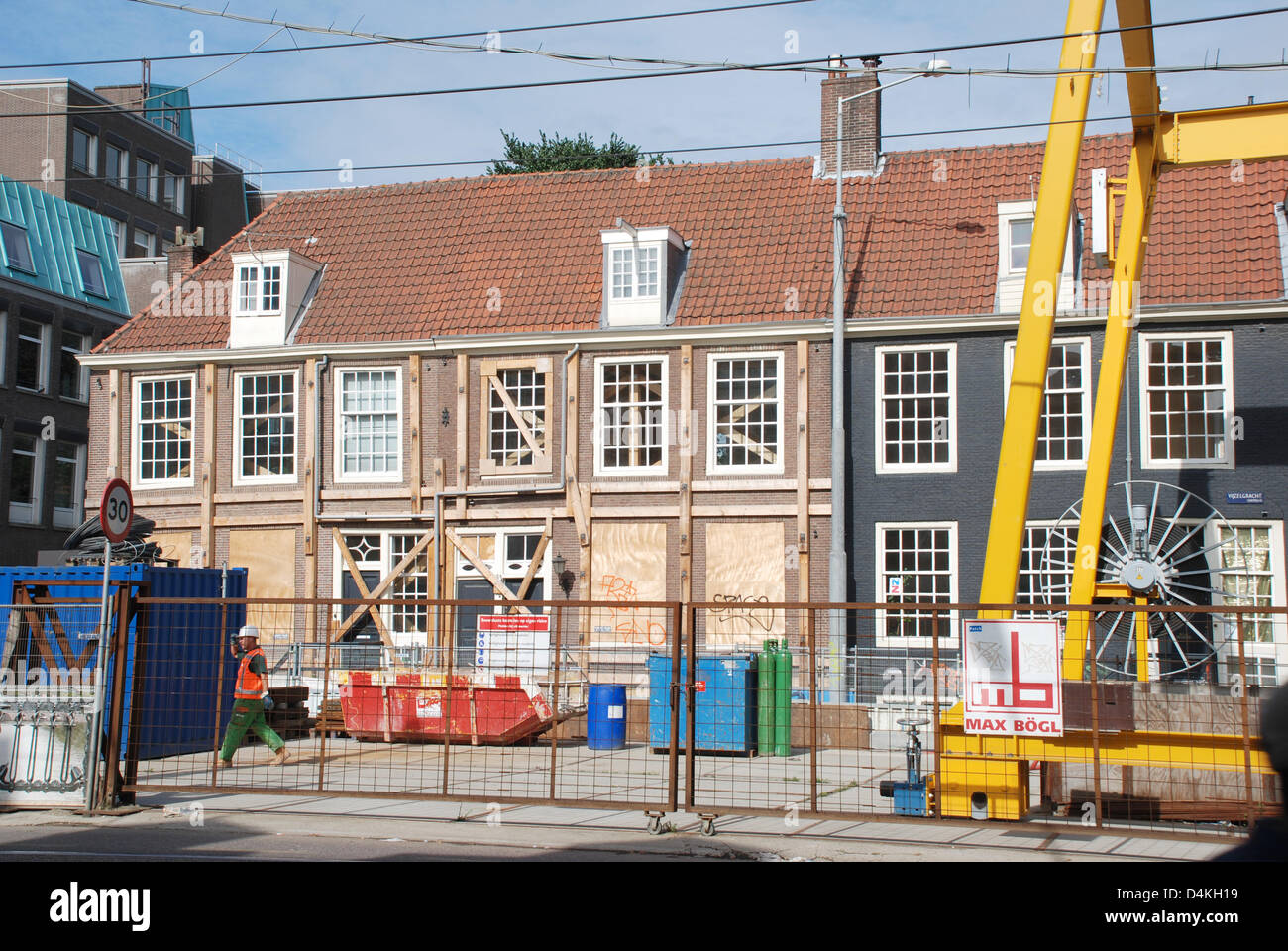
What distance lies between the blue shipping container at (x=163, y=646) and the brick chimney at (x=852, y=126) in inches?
625

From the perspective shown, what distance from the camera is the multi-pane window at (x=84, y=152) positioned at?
4705cm

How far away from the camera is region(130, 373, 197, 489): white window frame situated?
88.5 feet

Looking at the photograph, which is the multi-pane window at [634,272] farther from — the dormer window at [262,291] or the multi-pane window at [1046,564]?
the multi-pane window at [1046,564]

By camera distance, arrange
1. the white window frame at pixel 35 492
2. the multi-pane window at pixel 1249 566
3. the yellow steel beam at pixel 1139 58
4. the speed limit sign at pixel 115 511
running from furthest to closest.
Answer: the white window frame at pixel 35 492 < the multi-pane window at pixel 1249 566 < the yellow steel beam at pixel 1139 58 < the speed limit sign at pixel 115 511

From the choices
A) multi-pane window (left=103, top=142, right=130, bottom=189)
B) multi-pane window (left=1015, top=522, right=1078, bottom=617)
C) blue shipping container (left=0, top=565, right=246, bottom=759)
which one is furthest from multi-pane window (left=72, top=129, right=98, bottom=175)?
multi-pane window (left=1015, top=522, right=1078, bottom=617)

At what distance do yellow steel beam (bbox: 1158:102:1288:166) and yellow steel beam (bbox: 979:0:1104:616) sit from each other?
7.08 ft

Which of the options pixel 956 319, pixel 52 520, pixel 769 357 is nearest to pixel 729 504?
pixel 769 357

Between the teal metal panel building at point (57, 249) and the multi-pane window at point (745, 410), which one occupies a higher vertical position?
the teal metal panel building at point (57, 249)

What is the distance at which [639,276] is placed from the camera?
25344 millimetres

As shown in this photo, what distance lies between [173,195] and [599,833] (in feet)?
164

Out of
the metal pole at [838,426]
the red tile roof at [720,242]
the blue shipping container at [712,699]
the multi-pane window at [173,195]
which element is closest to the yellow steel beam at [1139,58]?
the blue shipping container at [712,699]

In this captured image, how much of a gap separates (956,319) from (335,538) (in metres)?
13.2

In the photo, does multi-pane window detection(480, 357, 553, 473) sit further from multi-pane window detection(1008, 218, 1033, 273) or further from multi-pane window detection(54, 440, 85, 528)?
multi-pane window detection(54, 440, 85, 528)

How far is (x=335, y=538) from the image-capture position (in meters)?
25.8
